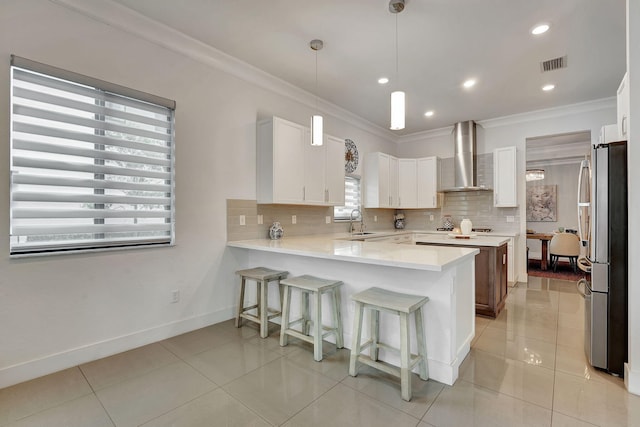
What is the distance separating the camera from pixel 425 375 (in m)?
2.11

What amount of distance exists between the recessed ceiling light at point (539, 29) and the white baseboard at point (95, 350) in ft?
13.2

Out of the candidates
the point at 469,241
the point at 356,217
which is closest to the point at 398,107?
the point at 469,241

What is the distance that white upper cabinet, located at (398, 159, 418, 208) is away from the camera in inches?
229

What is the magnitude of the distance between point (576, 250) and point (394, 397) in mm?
6003

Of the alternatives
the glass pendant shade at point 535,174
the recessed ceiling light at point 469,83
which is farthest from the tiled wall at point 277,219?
the glass pendant shade at point 535,174

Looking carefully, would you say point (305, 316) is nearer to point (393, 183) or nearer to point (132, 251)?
point (132, 251)

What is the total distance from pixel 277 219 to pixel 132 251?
1.67 meters

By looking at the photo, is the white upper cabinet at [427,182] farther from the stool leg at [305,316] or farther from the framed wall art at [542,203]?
the framed wall art at [542,203]

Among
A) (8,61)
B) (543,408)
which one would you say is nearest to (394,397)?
(543,408)

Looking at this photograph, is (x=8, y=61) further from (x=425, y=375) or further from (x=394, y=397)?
(x=425, y=375)

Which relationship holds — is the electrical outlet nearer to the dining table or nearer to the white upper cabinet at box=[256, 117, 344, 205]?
the white upper cabinet at box=[256, 117, 344, 205]

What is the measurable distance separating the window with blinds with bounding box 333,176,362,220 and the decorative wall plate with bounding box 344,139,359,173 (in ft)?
0.50

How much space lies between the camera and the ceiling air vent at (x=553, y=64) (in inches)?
127

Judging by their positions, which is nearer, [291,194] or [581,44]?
[581,44]
